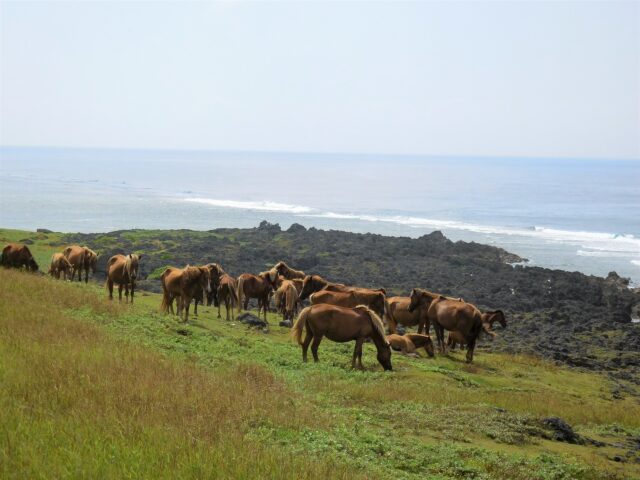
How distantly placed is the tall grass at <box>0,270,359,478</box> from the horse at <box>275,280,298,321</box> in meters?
16.5

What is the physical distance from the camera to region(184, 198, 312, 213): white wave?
13839cm

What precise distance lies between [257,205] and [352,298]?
12326 centimetres

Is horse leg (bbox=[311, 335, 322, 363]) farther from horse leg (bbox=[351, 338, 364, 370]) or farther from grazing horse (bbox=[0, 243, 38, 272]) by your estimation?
grazing horse (bbox=[0, 243, 38, 272])

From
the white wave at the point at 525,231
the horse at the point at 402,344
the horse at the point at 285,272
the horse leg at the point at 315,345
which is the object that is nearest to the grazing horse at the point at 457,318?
the horse at the point at 402,344

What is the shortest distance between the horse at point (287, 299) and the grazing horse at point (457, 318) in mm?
6619

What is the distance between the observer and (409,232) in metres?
99.8

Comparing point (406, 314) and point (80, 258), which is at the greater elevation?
point (80, 258)

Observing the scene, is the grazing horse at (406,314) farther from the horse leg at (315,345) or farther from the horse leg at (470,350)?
the horse leg at (315,345)

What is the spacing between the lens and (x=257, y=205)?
149 metres

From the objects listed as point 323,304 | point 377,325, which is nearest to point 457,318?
point 377,325

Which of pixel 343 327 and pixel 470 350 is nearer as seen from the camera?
pixel 343 327

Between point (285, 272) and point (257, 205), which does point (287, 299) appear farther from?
point (257, 205)

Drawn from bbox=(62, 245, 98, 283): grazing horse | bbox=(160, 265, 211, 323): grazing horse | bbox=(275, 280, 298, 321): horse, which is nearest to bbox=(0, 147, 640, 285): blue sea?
bbox=(275, 280, 298, 321): horse

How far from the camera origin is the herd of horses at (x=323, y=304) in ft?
69.4
